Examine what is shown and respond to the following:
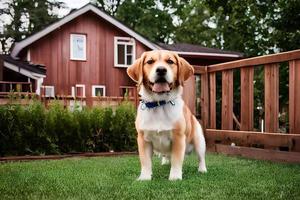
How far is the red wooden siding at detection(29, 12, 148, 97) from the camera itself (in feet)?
76.0

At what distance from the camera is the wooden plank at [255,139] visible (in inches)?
242

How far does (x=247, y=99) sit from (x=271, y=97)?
65 centimetres

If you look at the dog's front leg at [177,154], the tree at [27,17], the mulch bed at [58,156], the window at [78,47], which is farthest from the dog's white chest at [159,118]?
the tree at [27,17]

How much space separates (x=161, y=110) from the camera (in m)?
4.63

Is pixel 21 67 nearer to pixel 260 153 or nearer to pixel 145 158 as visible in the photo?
pixel 260 153

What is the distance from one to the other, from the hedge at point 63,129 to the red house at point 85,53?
14.0 meters

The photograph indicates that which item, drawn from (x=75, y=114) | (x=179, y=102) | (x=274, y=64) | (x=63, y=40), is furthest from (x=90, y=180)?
(x=63, y=40)

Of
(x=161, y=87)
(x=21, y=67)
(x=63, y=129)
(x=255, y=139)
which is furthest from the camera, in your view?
(x=21, y=67)

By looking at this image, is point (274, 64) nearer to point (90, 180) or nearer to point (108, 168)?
point (108, 168)

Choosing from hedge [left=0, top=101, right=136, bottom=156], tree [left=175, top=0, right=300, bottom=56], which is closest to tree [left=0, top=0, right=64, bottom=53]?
tree [left=175, top=0, right=300, bottom=56]

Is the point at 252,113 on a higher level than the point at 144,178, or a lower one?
higher

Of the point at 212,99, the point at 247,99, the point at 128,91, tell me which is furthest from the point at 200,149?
the point at 128,91

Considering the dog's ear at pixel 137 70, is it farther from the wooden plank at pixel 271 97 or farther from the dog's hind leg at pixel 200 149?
the wooden plank at pixel 271 97

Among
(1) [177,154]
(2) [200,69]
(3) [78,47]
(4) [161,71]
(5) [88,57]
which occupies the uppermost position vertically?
(3) [78,47]
